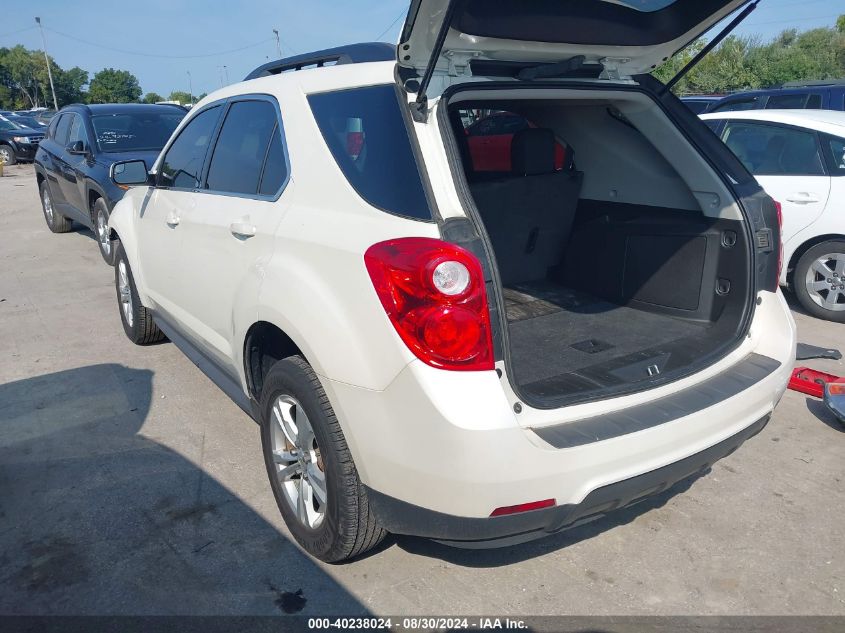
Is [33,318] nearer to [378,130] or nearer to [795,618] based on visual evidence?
[378,130]

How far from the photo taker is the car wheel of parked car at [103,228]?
7.39 m

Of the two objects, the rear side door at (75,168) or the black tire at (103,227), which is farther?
the rear side door at (75,168)

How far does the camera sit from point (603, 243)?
12.7 feet

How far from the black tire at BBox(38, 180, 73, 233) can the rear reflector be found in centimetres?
962

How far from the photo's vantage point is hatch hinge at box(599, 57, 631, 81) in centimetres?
290

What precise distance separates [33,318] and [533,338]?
4.84 metres

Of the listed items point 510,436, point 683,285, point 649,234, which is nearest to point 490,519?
point 510,436

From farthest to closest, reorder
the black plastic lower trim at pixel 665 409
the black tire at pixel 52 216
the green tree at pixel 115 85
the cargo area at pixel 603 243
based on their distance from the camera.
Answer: the green tree at pixel 115 85 → the black tire at pixel 52 216 → the cargo area at pixel 603 243 → the black plastic lower trim at pixel 665 409

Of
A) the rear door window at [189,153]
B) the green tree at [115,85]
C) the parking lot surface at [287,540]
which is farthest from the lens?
the green tree at [115,85]

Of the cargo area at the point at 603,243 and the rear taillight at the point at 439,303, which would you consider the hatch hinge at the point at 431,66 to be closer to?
the rear taillight at the point at 439,303

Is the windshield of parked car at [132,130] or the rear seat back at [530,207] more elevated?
the windshield of parked car at [132,130]

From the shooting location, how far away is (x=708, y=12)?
2.70m

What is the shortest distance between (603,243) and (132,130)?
631cm

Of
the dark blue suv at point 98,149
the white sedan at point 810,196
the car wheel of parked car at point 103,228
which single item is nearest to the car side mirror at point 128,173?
the dark blue suv at point 98,149
